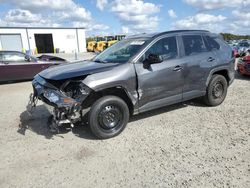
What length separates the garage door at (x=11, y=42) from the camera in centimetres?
3266

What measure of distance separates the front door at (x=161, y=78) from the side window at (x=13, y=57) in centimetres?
712

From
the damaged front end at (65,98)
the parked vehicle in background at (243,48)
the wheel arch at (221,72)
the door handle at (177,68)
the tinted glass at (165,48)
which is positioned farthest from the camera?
the parked vehicle in background at (243,48)

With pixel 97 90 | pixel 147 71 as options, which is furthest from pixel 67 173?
pixel 147 71

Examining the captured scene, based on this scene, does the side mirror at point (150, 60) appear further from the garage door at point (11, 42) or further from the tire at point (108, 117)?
the garage door at point (11, 42)

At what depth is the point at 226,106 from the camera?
18.5 ft

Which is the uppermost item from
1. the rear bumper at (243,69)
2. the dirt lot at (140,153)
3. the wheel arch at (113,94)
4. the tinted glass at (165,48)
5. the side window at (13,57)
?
the tinted glass at (165,48)

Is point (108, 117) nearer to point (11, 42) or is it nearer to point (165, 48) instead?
point (165, 48)

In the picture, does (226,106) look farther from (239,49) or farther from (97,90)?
(239,49)

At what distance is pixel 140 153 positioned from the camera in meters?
3.57

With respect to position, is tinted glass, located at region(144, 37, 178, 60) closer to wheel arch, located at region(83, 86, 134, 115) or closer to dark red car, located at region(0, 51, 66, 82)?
wheel arch, located at region(83, 86, 134, 115)

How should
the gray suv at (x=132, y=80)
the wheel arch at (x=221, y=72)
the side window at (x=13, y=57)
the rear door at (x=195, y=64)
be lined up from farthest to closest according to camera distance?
the side window at (x=13, y=57) < the wheel arch at (x=221, y=72) < the rear door at (x=195, y=64) < the gray suv at (x=132, y=80)

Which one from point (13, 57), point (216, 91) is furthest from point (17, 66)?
point (216, 91)

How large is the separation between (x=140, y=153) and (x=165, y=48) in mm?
2289

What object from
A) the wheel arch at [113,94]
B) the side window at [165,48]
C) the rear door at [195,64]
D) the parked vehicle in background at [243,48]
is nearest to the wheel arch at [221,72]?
the rear door at [195,64]
